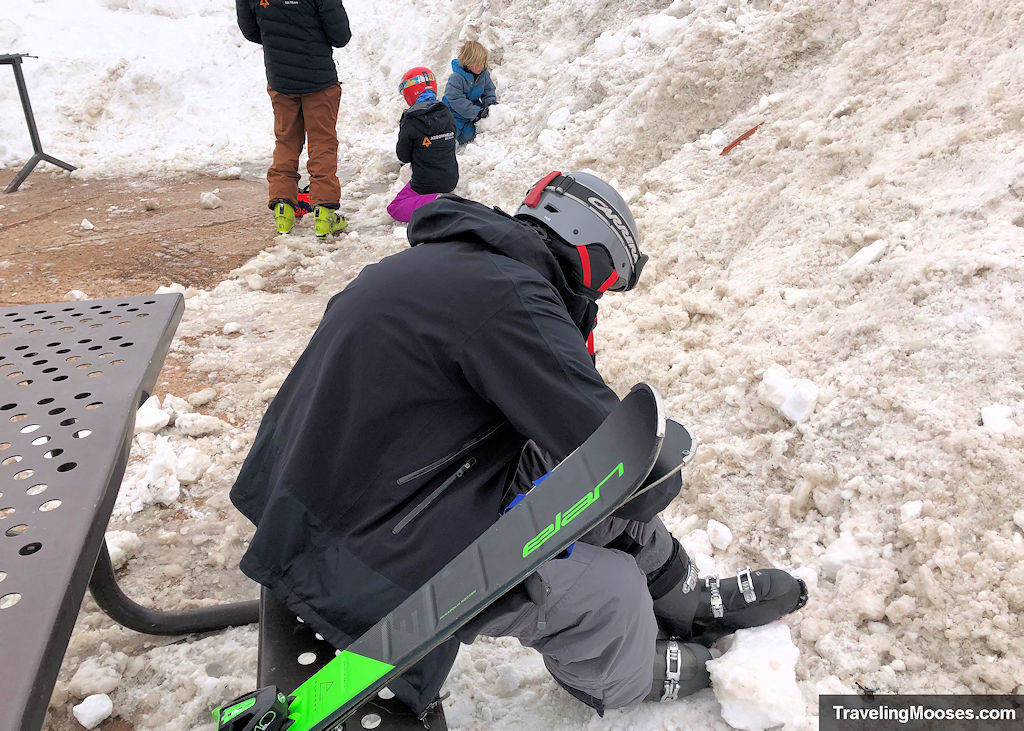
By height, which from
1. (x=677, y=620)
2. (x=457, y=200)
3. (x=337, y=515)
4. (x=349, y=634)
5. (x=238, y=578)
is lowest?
(x=238, y=578)

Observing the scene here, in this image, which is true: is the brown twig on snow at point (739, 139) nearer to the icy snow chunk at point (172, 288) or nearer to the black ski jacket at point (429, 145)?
the black ski jacket at point (429, 145)

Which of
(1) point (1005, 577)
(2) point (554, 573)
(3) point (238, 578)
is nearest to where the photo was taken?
(2) point (554, 573)

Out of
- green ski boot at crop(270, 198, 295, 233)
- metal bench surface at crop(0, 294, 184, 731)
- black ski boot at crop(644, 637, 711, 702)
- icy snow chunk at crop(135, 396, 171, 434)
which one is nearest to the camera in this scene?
metal bench surface at crop(0, 294, 184, 731)

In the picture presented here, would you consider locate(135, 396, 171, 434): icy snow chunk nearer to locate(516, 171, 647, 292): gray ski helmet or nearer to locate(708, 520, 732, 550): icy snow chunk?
locate(516, 171, 647, 292): gray ski helmet

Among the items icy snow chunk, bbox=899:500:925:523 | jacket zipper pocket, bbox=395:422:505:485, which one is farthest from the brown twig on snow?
jacket zipper pocket, bbox=395:422:505:485

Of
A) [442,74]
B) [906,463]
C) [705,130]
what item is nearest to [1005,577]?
[906,463]

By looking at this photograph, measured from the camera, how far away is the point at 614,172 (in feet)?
16.9

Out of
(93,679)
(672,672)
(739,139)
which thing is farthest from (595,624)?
(739,139)

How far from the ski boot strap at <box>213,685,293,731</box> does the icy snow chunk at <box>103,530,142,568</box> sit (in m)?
1.48

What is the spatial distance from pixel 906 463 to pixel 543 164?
4.29 meters

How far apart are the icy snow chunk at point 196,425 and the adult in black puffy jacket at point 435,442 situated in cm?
178

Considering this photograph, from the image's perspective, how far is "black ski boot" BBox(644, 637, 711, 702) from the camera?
1.88 m

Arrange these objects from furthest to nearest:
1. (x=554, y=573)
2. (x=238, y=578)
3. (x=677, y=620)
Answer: (x=238, y=578) < (x=677, y=620) < (x=554, y=573)

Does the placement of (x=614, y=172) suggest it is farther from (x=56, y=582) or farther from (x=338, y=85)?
(x=56, y=582)
